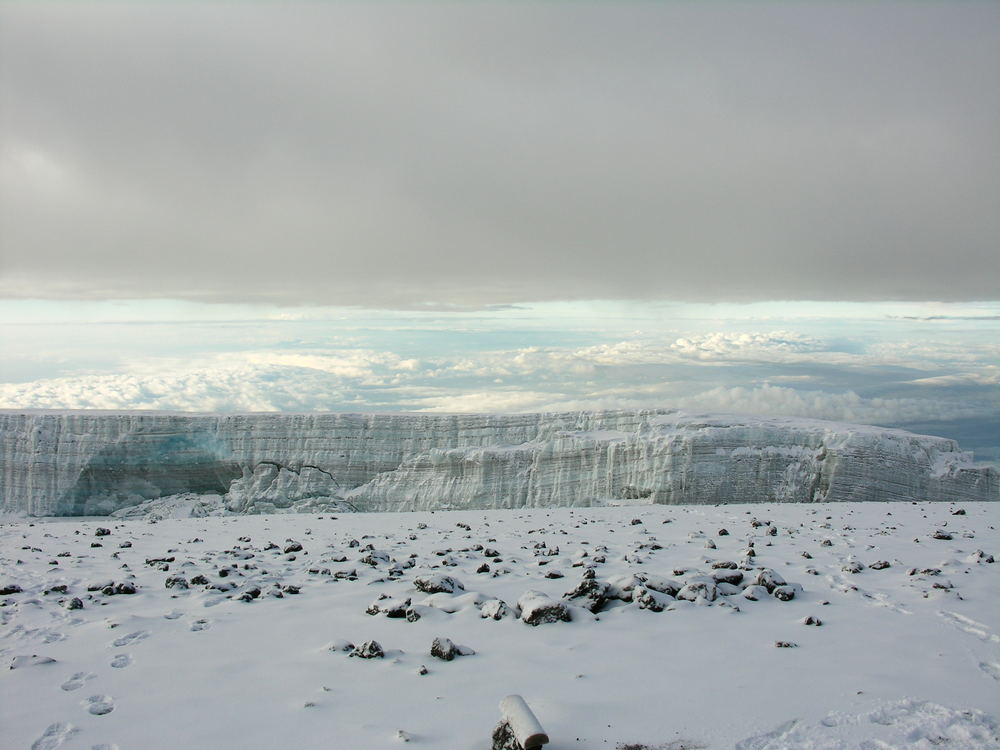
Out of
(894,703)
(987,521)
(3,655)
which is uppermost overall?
(894,703)

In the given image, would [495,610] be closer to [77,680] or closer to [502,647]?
[502,647]

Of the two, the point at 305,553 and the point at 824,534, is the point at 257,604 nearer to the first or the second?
the point at 305,553

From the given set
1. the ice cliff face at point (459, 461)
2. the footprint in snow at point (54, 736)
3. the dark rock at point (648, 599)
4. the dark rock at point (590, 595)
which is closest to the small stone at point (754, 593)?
the dark rock at point (648, 599)

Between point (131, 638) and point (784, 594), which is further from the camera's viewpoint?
point (784, 594)

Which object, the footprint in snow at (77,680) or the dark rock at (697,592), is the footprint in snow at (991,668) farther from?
the footprint in snow at (77,680)

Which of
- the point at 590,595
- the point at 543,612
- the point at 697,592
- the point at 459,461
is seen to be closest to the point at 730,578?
the point at 697,592

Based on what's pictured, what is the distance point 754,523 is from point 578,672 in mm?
8026

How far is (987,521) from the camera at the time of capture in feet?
40.2

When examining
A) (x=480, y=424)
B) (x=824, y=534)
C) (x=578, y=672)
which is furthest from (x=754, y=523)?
(x=480, y=424)

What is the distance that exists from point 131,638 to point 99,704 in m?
1.44

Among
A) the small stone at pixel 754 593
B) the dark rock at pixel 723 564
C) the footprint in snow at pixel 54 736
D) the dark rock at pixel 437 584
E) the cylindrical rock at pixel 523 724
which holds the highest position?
the cylindrical rock at pixel 523 724

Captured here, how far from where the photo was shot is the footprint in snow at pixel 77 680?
14.8ft

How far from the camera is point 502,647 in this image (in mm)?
5164

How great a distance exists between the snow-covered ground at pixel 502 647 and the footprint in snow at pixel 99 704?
0.03 ft
